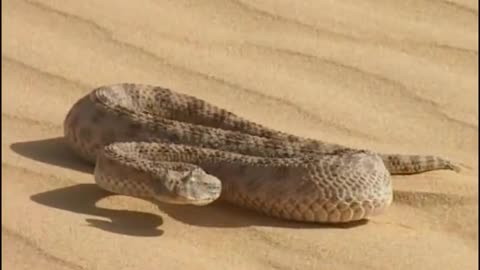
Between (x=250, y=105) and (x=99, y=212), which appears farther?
(x=250, y=105)

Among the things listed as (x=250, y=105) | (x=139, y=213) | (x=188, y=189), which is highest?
(x=250, y=105)

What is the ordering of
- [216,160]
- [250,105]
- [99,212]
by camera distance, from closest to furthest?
[99,212] < [216,160] < [250,105]

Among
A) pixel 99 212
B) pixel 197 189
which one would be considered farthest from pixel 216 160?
pixel 99 212

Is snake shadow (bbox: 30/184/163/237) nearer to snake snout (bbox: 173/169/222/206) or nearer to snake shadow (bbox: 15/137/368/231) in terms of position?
snake shadow (bbox: 15/137/368/231)

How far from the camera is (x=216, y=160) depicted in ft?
14.6

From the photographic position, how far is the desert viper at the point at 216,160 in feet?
13.7

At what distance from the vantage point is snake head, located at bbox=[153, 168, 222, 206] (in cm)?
408

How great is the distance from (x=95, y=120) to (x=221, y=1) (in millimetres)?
1099

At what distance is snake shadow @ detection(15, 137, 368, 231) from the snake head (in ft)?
0.21

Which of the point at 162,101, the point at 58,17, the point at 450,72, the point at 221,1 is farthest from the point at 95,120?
the point at 450,72

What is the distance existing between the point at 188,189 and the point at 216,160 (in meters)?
0.38

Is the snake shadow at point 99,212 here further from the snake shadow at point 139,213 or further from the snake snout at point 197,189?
the snake snout at point 197,189

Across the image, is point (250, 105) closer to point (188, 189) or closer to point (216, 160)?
point (216, 160)

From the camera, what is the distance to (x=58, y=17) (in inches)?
208
